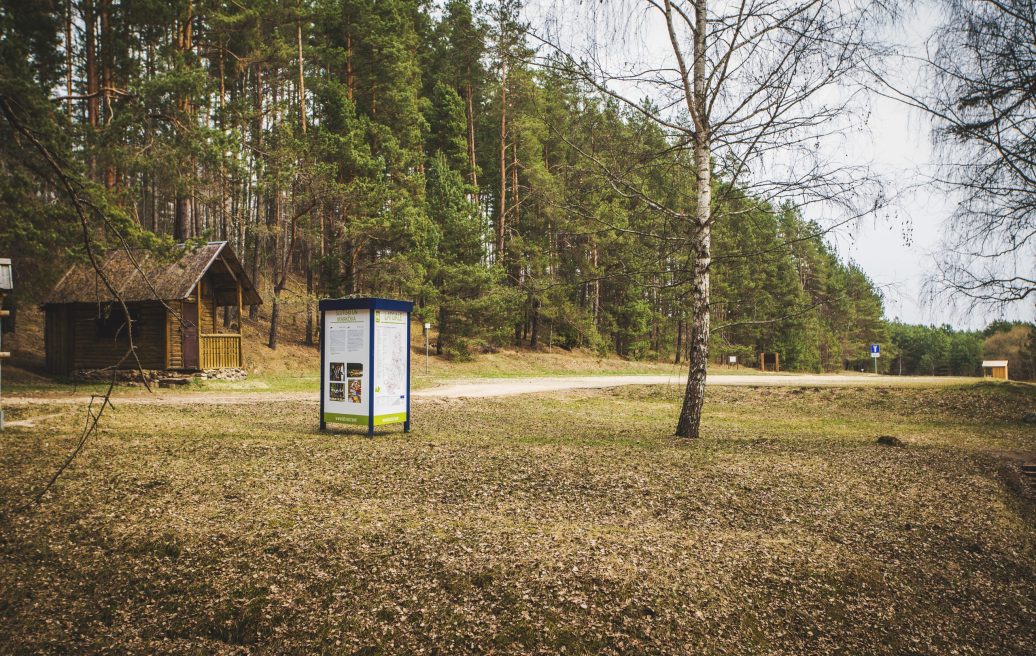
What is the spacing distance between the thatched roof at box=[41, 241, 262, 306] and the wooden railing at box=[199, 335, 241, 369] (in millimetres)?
1494

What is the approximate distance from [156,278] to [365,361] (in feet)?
46.1

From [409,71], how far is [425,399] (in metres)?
21.6

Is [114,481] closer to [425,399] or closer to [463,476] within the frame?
[463,476]

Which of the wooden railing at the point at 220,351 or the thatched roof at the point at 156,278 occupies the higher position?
the thatched roof at the point at 156,278

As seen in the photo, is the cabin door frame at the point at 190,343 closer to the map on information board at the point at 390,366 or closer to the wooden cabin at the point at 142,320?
the wooden cabin at the point at 142,320

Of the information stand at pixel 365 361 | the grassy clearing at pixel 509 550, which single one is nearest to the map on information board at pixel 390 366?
the information stand at pixel 365 361

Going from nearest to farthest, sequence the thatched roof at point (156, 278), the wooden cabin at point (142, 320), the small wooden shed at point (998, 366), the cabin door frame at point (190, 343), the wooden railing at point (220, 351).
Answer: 1. the thatched roof at point (156, 278)
2. the wooden cabin at point (142, 320)
3. the cabin door frame at point (190, 343)
4. the wooden railing at point (220, 351)
5. the small wooden shed at point (998, 366)

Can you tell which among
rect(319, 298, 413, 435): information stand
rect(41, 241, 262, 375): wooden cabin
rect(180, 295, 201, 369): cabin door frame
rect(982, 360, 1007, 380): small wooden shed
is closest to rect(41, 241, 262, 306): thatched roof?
rect(41, 241, 262, 375): wooden cabin

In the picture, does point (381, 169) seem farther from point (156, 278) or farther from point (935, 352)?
point (935, 352)

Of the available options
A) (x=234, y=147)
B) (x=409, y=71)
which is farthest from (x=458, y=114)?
(x=234, y=147)

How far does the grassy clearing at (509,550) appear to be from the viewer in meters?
4.00

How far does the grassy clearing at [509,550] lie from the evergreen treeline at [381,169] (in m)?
2.72

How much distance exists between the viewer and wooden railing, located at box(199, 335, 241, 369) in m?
20.9

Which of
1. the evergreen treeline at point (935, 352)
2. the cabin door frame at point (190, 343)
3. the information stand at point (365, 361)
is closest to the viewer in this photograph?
the information stand at point (365, 361)
